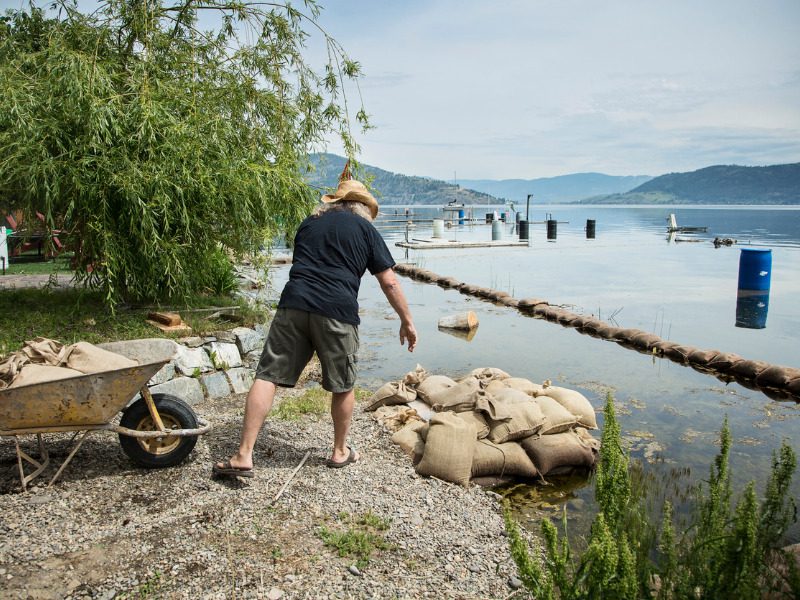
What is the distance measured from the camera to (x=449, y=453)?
4.05 m

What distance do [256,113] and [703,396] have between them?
19.2 feet

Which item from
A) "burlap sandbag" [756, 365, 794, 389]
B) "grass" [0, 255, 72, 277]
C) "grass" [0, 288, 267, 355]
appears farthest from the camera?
"grass" [0, 255, 72, 277]

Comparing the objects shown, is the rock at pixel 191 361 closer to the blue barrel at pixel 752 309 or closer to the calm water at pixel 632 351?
the calm water at pixel 632 351

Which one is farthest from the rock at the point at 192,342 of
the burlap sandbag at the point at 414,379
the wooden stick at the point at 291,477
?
the wooden stick at the point at 291,477

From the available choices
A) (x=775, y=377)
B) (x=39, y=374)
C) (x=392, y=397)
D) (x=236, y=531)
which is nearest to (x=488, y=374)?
(x=392, y=397)

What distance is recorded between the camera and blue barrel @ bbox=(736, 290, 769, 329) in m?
10.7

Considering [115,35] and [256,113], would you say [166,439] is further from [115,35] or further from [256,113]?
[115,35]

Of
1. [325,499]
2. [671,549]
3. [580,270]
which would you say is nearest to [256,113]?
[325,499]

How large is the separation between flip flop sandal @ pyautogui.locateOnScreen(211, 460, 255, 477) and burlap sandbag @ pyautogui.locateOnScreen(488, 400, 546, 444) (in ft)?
6.02

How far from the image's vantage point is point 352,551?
2924 millimetres

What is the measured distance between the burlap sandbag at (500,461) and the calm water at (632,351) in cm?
14

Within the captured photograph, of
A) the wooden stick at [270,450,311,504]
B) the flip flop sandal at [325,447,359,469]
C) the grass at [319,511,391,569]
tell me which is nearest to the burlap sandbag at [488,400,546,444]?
the flip flop sandal at [325,447,359,469]

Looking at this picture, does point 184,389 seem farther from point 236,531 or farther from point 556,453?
point 556,453

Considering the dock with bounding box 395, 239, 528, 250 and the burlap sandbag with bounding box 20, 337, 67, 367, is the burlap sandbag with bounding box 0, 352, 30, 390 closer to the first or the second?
the burlap sandbag with bounding box 20, 337, 67, 367
